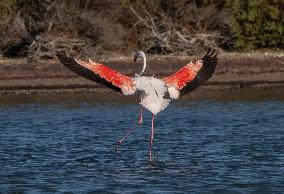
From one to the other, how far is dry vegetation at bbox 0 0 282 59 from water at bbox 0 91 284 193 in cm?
550

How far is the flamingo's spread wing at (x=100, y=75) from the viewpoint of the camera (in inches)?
499

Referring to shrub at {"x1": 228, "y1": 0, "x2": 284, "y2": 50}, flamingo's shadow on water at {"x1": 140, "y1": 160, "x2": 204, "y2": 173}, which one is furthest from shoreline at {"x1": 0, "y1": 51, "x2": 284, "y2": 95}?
flamingo's shadow on water at {"x1": 140, "y1": 160, "x2": 204, "y2": 173}

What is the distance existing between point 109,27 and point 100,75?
16.3 meters

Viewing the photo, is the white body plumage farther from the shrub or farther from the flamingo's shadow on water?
the shrub

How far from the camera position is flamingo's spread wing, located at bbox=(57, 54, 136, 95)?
12.7 metres

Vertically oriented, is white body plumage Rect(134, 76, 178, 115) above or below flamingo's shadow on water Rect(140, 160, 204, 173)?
above

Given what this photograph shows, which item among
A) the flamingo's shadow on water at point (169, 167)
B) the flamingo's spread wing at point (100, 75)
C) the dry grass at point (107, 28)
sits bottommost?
the flamingo's shadow on water at point (169, 167)

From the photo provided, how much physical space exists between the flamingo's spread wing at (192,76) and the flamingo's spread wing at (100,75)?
22.6 inches

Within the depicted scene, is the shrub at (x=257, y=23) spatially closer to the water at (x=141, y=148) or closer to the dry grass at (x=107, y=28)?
the dry grass at (x=107, y=28)

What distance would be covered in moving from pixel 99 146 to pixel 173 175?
3244 mm

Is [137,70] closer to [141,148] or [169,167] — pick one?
[141,148]

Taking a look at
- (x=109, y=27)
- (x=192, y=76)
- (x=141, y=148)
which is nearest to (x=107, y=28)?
(x=109, y=27)

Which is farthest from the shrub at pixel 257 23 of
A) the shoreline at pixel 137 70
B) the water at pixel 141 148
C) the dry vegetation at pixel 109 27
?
the water at pixel 141 148

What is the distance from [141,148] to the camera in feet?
48.8
